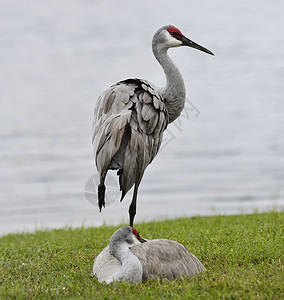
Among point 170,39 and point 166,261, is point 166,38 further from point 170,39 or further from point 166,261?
point 166,261

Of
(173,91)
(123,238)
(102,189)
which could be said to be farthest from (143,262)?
(173,91)

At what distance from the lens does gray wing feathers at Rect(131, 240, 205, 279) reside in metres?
5.02

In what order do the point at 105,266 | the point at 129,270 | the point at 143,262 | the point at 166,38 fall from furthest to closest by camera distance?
the point at 166,38 → the point at 105,266 → the point at 143,262 → the point at 129,270

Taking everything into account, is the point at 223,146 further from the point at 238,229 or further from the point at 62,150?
the point at 238,229

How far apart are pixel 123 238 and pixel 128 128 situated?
1.04 metres

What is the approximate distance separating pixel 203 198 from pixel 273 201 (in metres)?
1.27

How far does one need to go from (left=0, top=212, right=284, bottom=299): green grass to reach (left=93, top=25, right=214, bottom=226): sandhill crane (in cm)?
80

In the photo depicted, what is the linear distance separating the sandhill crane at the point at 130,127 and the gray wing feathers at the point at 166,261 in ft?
2.37

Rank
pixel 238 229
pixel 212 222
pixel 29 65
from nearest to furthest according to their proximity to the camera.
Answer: pixel 238 229
pixel 212 222
pixel 29 65

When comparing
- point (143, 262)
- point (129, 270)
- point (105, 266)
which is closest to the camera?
point (129, 270)

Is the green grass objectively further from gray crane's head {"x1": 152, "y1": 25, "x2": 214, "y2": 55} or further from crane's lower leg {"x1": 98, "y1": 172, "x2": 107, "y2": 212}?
gray crane's head {"x1": 152, "y1": 25, "x2": 214, "y2": 55}

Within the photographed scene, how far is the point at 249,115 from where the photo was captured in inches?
672

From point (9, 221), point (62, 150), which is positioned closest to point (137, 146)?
point (9, 221)

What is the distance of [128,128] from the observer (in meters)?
5.67
